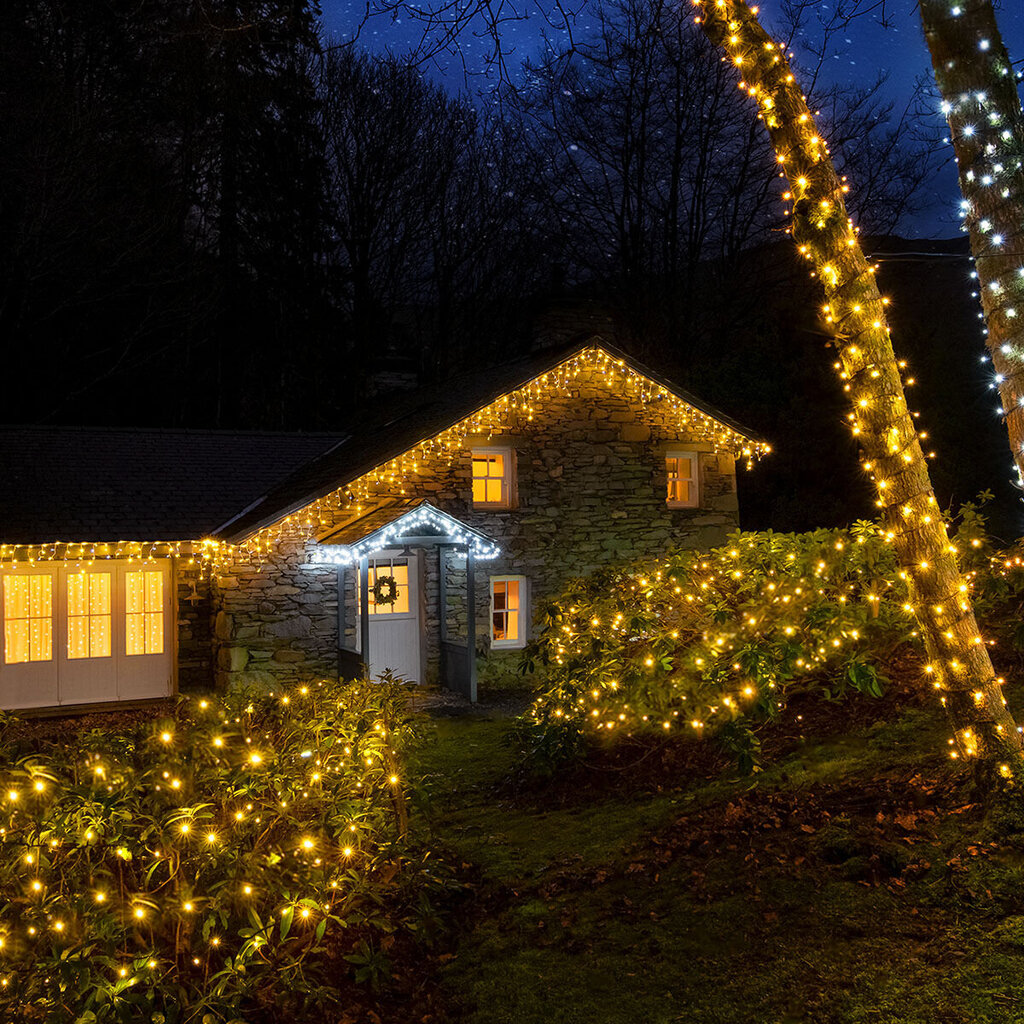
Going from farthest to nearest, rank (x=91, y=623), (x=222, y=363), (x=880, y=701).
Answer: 1. (x=222, y=363)
2. (x=91, y=623)
3. (x=880, y=701)

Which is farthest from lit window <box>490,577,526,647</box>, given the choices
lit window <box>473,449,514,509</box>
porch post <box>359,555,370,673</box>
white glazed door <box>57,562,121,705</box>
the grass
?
the grass

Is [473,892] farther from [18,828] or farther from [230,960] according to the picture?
[18,828]

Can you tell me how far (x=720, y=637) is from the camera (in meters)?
7.44

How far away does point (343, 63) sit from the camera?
30594mm

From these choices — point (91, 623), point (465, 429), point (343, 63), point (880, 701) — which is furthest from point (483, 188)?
point (880, 701)

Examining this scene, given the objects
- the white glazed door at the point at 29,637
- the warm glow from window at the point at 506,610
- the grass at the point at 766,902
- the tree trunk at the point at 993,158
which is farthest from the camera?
the warm glow from window at the point at 506,610

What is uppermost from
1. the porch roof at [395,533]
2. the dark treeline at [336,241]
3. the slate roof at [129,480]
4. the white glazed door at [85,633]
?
the dark treeline at [336,241]

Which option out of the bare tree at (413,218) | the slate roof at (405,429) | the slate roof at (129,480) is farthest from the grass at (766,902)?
the bare tree at (413,218)

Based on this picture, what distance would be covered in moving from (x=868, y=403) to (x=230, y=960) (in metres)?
4.60

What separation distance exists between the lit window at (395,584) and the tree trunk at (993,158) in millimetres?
10820

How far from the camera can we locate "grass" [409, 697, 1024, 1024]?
411cm

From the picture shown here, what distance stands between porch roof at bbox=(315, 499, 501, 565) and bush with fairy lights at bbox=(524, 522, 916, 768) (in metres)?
4.53

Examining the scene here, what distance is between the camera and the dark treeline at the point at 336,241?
66.9ft

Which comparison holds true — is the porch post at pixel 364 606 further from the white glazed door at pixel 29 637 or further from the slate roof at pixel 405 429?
the white glazed door at pixel 29 637
